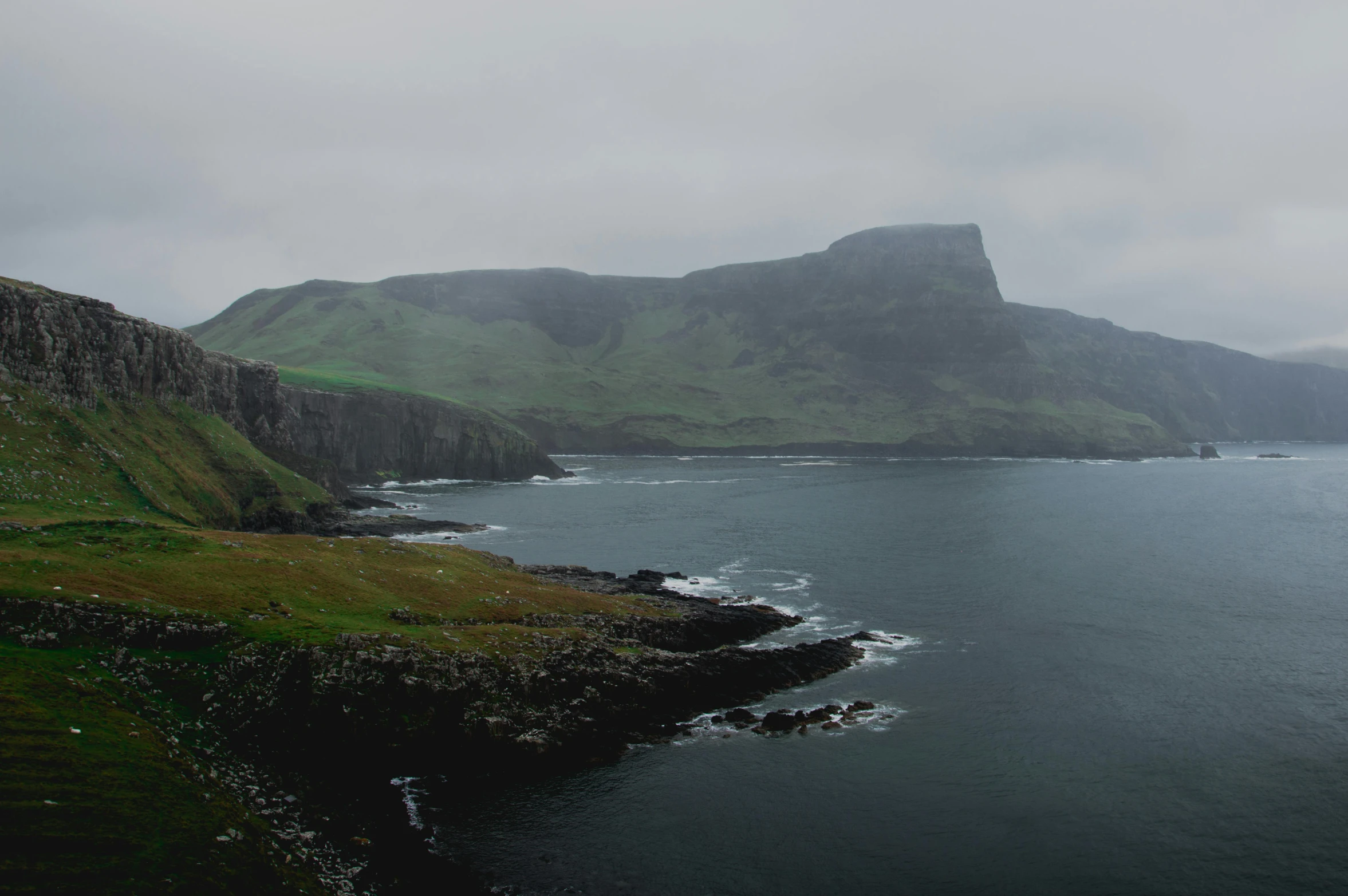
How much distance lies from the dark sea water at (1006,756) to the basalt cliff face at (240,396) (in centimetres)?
5439

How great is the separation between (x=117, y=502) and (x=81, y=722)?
49.0 m

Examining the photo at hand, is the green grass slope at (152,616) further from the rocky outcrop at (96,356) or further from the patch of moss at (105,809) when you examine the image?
the rocky outcrop at (96,356)

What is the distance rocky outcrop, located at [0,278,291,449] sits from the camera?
75812 millimetres

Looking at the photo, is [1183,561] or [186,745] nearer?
[186,745]

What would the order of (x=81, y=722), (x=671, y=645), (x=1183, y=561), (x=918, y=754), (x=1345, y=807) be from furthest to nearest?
(x=1183, y=561) < (x=671, y=645) < (x=918, y=754) < (x=1345, y=807) < (x=81, y=722)

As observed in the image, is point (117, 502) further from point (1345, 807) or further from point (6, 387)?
point (1345, 807)

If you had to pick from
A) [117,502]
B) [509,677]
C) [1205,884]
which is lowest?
[1205,884]

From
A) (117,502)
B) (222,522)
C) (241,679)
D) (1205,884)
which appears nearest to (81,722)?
(241,679)

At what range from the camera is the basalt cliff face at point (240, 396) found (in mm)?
77500

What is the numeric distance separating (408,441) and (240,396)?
6748 cm

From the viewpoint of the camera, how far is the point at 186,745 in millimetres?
31594

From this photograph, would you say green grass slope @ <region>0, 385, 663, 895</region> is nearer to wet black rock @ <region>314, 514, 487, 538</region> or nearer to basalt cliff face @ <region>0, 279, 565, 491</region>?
basalt cliff face @ <region>0, 279, 565, 491</region>

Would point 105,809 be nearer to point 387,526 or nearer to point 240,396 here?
point 387,526

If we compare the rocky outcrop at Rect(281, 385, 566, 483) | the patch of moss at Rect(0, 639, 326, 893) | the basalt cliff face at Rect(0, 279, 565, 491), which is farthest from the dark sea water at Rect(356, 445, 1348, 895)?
the rocky outcrop at Rect(281, 385, 566, 483)
